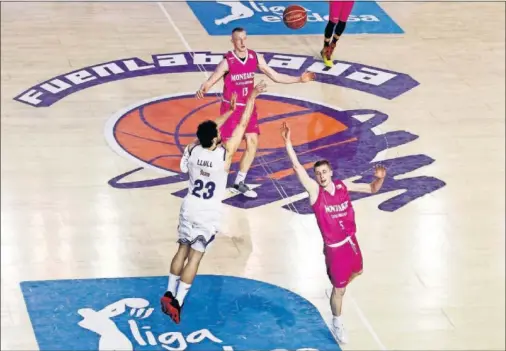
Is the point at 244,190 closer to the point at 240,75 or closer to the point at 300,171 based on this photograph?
the point at 240,75

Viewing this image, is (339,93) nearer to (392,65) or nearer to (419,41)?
(392,65)

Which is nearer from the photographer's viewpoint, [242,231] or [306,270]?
[306,270]

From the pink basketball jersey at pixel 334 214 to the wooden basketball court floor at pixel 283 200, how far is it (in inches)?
44.1

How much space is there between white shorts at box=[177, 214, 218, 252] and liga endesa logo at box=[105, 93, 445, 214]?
8.82 feet

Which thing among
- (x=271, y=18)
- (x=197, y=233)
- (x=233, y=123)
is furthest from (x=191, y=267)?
(x=271, y=18)

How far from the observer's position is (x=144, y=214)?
41.7ft

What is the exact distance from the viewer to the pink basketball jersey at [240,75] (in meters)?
12.5

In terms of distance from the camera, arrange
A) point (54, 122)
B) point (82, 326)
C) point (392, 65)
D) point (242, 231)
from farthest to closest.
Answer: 1. point (392, 65)
2. point (54, 122)
3. point (242, 231)
4. point (82, 326)

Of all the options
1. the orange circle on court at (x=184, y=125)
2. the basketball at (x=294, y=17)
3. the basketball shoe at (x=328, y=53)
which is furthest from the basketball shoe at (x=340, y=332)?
the basketball shoe at (x=328, y=53)

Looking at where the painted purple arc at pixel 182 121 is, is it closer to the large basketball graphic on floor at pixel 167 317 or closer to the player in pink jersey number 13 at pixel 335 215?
the large basketball graphic on floor at pixel 167 317

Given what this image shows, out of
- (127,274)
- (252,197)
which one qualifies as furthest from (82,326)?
(252,197)

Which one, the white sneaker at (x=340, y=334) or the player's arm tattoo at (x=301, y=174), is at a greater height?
the player's arm tattoo at (x=301, y=174)

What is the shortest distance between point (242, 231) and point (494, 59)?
6.60 meters

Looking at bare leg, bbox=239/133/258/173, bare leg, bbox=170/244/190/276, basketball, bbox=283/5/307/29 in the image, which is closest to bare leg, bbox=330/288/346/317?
bare leg, bbox=170/244/190/276
